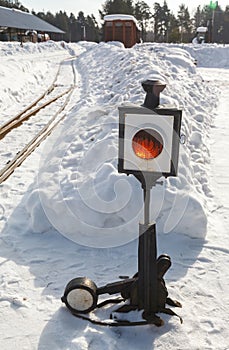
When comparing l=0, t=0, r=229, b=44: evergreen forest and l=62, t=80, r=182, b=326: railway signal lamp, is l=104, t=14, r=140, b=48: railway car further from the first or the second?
l=62, t=80, r=182, b=326: railway signal lamp

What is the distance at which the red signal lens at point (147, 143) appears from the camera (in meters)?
2.10

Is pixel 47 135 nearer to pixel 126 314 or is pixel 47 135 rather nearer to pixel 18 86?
pixel 126 314

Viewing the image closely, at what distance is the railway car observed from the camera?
109ft

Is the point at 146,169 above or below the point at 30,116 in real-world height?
above

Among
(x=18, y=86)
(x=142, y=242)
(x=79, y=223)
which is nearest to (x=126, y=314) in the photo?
(x=142, y=242)

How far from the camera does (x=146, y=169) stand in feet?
7.12

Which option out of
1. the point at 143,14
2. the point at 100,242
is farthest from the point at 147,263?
the point at 143,14

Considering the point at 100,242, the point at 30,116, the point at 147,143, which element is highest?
the point at 147,143

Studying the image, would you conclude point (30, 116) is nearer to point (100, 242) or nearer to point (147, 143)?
point (100, 242)

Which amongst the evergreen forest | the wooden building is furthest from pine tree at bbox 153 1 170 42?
the wooden building

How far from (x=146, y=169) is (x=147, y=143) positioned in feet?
0.52

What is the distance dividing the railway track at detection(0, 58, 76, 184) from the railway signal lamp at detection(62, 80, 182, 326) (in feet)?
10.0

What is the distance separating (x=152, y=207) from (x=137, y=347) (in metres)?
1.43

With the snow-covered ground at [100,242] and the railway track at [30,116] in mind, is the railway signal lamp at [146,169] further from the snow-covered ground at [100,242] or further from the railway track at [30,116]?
the railway track at [30,116]
